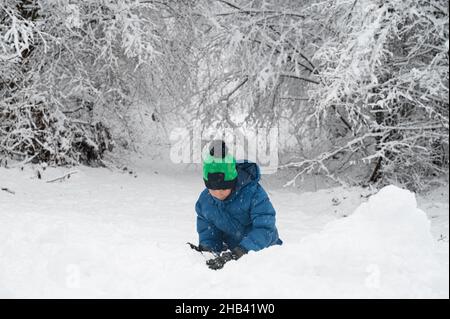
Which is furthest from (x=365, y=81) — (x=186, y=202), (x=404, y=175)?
(x=186, y=202)

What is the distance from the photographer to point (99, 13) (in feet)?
31.4

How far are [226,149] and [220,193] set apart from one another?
0.32 meters

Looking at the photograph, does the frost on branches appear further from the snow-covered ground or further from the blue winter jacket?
the blue winter jacket

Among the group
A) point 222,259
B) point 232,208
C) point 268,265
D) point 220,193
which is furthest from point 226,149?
point 268,265

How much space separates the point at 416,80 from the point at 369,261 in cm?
492

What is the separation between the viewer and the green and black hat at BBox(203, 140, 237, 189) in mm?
3373

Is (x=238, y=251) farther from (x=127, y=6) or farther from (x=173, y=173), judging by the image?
(x=173, y=173)

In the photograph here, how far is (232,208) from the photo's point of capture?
3.60 metres

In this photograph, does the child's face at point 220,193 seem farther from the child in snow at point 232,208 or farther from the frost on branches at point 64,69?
the frost on branches at point 64,69

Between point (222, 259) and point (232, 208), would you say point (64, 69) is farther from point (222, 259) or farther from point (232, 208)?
point (222, 259)

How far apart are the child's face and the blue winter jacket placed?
5cm

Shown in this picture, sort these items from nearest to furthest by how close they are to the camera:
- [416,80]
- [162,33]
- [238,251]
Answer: [238,251], [416,80], [162,33]

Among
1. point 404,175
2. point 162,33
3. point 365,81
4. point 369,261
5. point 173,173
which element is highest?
point 162,33

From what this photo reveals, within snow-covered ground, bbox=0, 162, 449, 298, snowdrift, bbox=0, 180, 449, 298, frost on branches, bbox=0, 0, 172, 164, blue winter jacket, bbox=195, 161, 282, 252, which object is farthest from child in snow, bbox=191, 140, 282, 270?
frost on branches, bbox=0, 0, 172, 164
